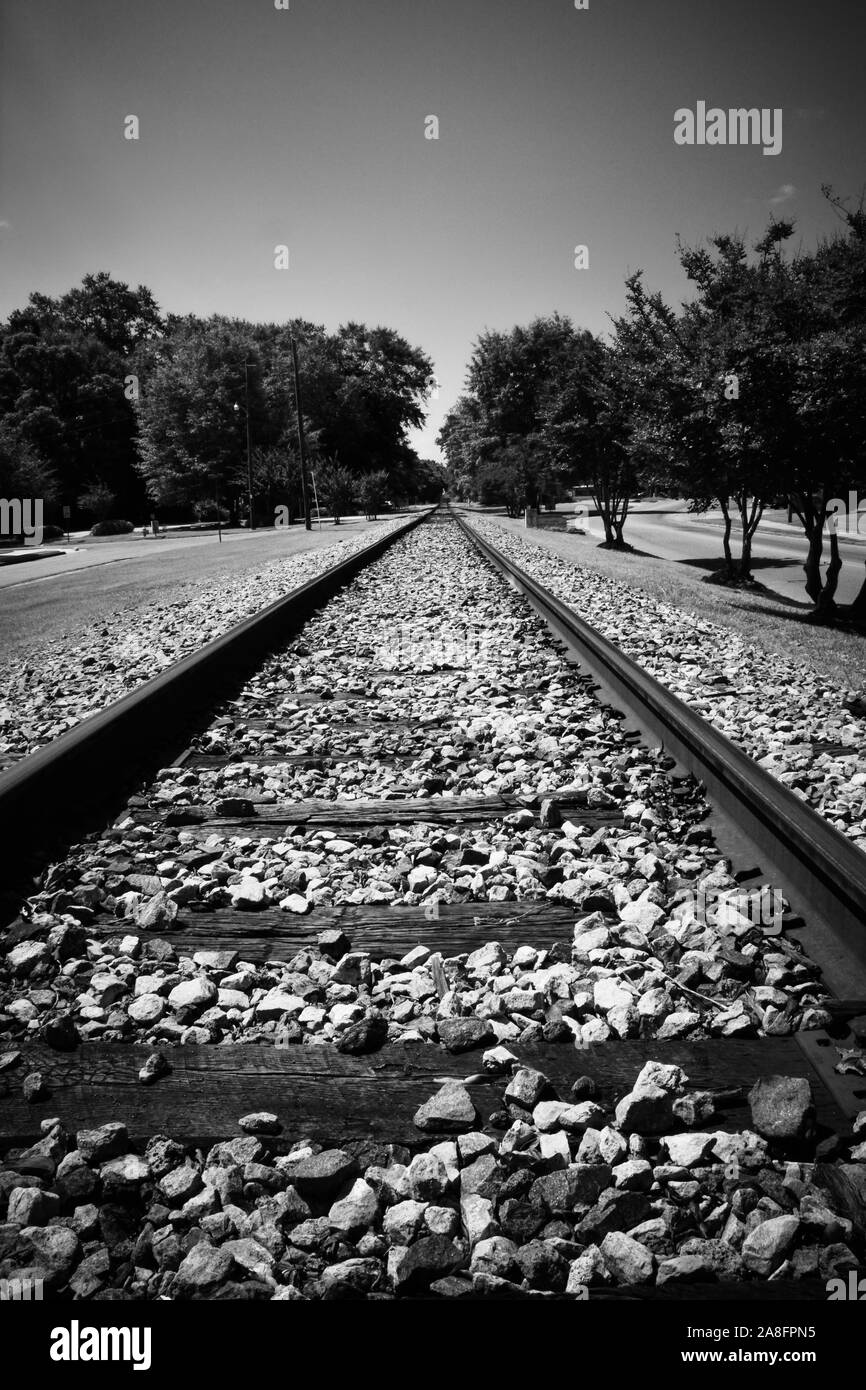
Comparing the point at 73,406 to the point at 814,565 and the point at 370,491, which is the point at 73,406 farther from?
the point at 814,565

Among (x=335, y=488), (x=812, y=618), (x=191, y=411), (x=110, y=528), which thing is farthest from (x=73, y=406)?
(x=812, y=618)

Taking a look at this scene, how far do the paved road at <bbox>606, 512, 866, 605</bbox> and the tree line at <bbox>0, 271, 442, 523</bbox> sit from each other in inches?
742

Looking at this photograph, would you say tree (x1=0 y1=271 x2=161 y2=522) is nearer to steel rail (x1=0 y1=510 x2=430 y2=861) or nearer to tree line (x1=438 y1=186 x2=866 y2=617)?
tree line (x1=438 y1=186 x2=866 y2=617)

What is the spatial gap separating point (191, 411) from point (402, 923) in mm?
54789

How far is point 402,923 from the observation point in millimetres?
2266

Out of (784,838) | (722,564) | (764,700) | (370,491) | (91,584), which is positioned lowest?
(784,838)

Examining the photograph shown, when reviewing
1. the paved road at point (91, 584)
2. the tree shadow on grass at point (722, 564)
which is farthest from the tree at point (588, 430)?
the paved road at point (91, 584)

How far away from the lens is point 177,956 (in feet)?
7.04

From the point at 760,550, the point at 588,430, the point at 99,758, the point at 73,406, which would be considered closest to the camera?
the point at 99,758

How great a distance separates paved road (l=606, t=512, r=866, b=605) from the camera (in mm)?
17562

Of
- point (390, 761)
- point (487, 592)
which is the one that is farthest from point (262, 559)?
point (390, 761)

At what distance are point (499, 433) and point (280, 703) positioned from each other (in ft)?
180

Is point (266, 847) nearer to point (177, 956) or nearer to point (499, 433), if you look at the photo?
point (177, 956)

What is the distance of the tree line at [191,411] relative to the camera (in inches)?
1983
